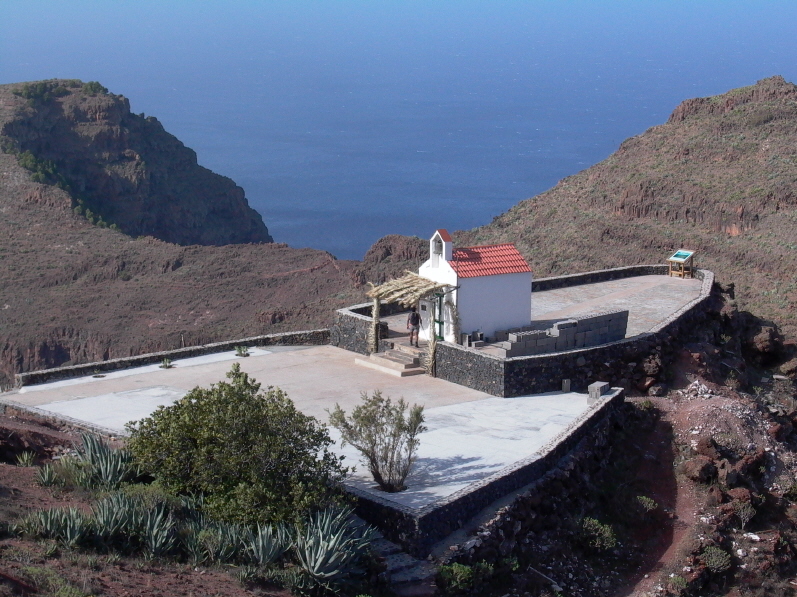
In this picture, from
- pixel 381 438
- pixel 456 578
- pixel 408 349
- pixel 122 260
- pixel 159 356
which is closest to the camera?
pixel 456 578

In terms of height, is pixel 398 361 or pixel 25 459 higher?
pixel 398 361

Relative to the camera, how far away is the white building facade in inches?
955

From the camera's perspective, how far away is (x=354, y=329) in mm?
25938

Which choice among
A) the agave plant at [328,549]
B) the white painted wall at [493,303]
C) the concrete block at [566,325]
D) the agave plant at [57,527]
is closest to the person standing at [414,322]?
the white painted wall at [493,303]

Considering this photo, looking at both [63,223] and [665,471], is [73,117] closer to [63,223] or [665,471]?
[63,223]

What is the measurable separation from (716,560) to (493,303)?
26.2 feet

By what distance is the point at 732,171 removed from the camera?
55.2 meters

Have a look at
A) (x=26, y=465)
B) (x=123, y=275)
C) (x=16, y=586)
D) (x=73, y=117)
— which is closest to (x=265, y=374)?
(x=26, y=465)

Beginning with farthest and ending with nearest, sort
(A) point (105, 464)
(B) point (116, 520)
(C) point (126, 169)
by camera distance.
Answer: (C) point (126, 169) < (A) point (105, 464) < (B) point (116, 520)

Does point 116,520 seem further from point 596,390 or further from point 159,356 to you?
point 159,356

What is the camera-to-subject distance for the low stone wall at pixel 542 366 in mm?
22578

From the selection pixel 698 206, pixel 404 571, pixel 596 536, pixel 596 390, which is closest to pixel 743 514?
pixel 596 536

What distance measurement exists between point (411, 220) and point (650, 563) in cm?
8865

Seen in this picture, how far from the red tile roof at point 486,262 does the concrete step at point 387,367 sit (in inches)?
87.7
